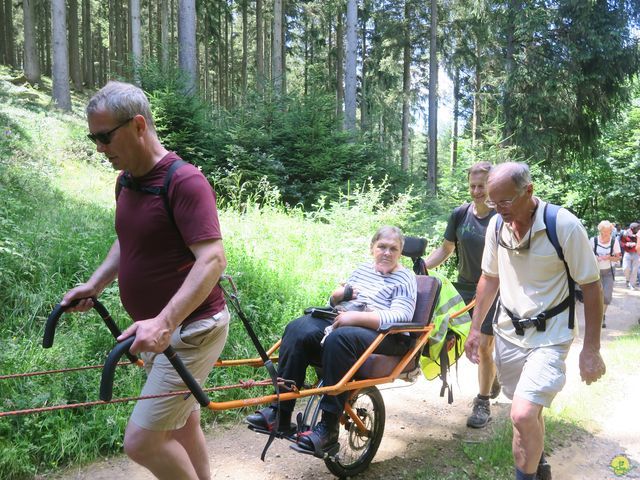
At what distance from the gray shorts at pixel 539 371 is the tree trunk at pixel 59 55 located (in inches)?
678

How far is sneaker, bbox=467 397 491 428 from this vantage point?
4.93 metres

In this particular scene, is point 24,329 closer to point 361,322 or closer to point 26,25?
point 361,322

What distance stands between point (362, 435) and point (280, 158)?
31.6ft

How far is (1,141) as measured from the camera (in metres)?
9.74

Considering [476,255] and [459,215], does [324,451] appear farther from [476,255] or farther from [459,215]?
[459,215]

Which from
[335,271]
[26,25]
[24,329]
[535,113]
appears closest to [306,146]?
[335,271]

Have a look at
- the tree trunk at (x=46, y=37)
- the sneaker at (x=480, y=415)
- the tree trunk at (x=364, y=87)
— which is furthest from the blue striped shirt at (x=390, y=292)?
the tree trunk at (x=46, y=37)

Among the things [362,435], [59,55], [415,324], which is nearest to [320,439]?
[362,435]

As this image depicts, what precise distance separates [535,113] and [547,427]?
476 inches

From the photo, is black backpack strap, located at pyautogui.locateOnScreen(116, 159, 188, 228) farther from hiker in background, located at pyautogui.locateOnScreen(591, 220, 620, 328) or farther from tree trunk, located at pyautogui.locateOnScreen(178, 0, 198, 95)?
tree trunk, located at pyautogui.locateOnScreen(178, 0, 198, 95)

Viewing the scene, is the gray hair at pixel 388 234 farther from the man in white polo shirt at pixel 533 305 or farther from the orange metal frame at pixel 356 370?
the man in white polo shirt at pixel 533 305

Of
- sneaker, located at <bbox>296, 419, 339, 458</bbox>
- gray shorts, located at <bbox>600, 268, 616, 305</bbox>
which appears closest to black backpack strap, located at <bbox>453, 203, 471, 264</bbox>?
sneaker, located at <bbox>296, 419, 339, 458</bbox>

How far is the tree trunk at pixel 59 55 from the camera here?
16.6 meters

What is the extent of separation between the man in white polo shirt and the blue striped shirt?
2.36 ft
